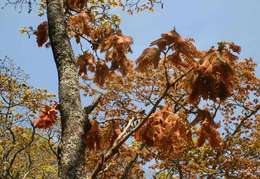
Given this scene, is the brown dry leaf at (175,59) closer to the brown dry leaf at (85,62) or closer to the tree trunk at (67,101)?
the tree trunk at (67,101)

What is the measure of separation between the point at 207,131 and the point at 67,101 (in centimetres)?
138

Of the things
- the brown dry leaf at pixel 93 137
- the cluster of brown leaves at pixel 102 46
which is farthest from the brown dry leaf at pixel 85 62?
the brown dry leaf at pixel 93 137

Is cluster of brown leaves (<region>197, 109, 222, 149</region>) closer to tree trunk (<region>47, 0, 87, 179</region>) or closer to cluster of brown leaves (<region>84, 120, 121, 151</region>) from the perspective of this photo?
cluster of brown leaves (<region>84, 120, 121, 151</region>)

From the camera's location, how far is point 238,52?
4043 millimetres

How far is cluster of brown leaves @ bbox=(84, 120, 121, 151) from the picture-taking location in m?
4.24

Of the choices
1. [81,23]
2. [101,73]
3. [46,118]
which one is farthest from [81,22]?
[46,118]

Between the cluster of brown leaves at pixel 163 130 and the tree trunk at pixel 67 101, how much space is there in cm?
59

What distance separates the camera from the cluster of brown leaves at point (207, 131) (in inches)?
163

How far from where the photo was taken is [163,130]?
13.3ft

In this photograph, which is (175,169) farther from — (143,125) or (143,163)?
(143,125)

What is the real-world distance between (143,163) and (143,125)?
788 inches

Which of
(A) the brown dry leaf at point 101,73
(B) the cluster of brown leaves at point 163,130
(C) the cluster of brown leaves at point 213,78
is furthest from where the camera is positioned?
(A) the brown dry leaf at point 101,73

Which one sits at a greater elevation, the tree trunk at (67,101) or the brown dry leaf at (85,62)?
the brown dry leaf at (85,62)

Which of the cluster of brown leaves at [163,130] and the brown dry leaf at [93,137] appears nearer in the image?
the cluster of brown leaves at [163,130]
